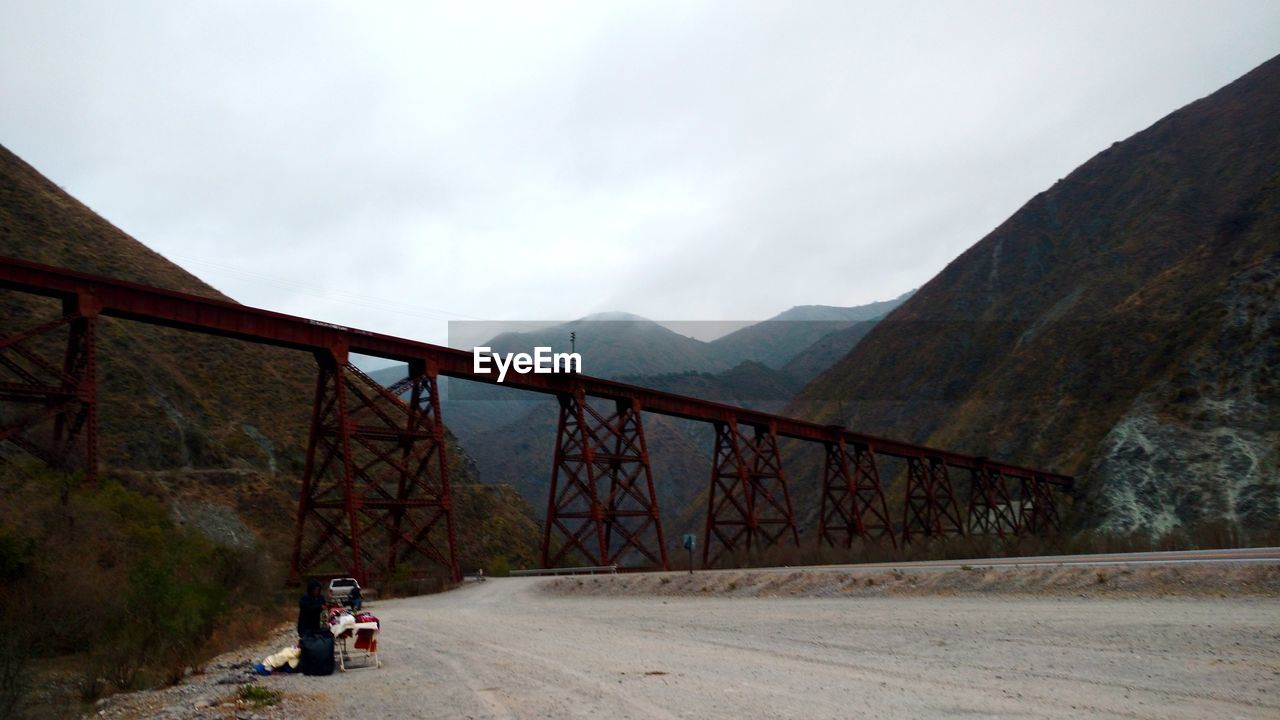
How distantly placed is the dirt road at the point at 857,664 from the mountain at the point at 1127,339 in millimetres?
27274

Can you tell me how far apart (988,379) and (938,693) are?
262 ft

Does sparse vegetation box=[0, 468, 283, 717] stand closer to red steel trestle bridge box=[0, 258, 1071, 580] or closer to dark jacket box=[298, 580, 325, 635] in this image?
dark jacket box=[298, 580, 325, 635]

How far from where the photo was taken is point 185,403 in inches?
1571

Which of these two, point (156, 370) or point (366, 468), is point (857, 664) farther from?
point (156, 370)

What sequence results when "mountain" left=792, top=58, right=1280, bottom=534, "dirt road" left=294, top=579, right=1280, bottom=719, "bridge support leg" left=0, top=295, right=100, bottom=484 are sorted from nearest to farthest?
"dirt road" left=294, top=579, right=1280, bottom=719 < "bridge support leg" left=0, top=295, right=100, bottom=484 < "mountain" left=792, top=58, right=1280, bottom=534

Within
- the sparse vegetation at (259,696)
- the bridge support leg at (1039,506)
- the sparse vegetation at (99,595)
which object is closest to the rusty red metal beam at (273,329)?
the sparse vegetation at (99,595)

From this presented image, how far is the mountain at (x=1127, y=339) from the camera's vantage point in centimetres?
4522

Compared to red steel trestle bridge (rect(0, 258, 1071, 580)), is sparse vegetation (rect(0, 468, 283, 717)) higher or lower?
lower

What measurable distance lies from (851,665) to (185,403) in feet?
127

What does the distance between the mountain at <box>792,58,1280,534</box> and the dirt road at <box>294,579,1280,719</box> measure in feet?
89.5

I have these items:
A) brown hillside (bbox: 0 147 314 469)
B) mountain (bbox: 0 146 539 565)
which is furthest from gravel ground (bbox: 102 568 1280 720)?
brown hillside (bbox: 0 147 314 469)

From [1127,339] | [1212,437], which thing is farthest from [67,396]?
[1127,339]

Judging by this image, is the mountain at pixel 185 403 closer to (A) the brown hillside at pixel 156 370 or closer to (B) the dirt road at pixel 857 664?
(A) the brown hillside at pixel 156 370

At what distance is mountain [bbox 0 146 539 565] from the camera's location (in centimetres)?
3481
